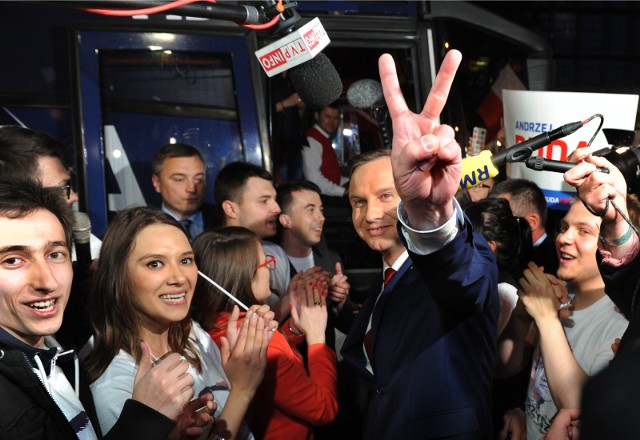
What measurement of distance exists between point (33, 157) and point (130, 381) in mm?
1250

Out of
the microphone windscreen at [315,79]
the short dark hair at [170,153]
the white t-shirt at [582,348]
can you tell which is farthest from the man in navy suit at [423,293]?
the short dark hair at [170,153]

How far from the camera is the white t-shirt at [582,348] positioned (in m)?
2.59

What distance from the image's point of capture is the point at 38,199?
207cm

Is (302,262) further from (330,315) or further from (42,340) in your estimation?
(42,340)

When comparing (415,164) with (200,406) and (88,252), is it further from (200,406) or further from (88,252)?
(88,252)

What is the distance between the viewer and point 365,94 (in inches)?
216

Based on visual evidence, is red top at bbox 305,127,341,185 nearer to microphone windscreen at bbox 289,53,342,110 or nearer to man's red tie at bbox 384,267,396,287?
microphone windscreen at bbox 289,53,342,110

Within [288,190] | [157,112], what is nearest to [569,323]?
[288,190]

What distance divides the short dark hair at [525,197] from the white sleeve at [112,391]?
8.66 feet

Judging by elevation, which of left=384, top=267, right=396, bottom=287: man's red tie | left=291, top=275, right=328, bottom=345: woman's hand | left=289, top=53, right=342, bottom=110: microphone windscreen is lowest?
left=291, top=275, right=328, bottom=345: woman's hand

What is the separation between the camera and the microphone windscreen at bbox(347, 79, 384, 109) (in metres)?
5.43

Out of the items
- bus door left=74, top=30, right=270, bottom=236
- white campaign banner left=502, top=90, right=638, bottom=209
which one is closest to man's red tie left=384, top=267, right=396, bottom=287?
white campaign banner left=502, top=90, right=638, bottom=209

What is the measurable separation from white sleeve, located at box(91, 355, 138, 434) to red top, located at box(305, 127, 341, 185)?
3551mm

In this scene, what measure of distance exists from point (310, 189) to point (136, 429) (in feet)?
9.06
